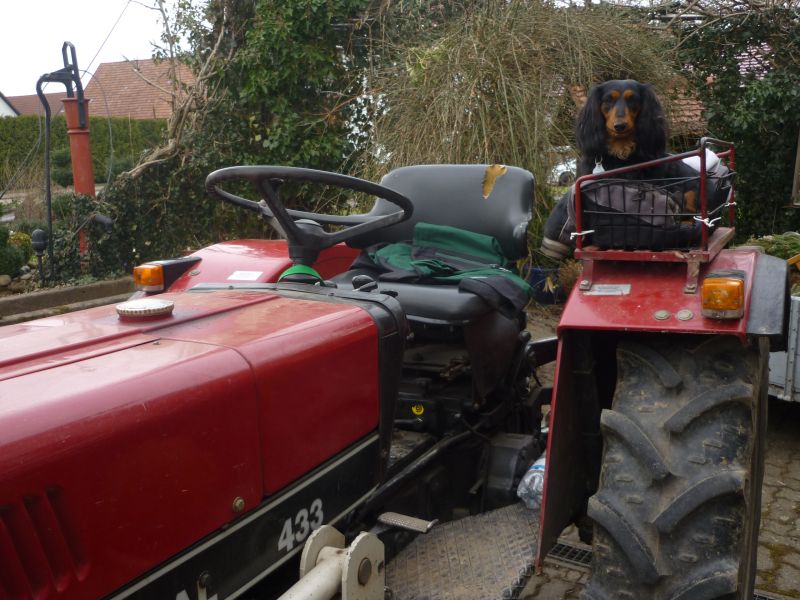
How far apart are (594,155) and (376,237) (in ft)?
2.76

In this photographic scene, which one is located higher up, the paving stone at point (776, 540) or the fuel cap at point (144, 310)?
the fuel cap at point (144, 310)

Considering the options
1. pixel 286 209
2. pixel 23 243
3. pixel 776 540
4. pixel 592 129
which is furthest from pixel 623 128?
pixel 23 243

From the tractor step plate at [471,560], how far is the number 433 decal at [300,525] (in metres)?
0.40

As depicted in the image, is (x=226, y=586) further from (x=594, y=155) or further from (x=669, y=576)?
(x=594, y=155)

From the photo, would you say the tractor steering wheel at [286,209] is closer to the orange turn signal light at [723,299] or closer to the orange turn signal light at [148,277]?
the orange turn signal light at [148,277]

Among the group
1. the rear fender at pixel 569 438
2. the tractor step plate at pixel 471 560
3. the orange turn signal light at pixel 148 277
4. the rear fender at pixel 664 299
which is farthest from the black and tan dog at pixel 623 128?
the orange turn signal light at pixel 148 277

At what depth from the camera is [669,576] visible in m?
1.71

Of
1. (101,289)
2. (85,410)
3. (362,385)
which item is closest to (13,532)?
(85,410)

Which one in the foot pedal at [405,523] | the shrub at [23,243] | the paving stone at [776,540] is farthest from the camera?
the shrub at [23,243]

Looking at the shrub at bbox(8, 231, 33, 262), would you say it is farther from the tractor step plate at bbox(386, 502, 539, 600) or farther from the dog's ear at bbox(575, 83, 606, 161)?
the tractor step plate at bbox(386, 502, 539, 600)

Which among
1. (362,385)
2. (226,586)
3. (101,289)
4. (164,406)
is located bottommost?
(101,289)

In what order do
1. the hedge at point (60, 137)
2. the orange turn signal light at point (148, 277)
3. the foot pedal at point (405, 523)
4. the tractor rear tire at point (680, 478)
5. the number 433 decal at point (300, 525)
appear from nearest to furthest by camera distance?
the number 433 decal at point (300, 525)
the tractor rear tire at point (680, 478)
the foot pedal at point (405, 523)
the orange turn signal light at point (148, 277)
the hedge at point (60, 137)

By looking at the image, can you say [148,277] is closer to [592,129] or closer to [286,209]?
[286,209]

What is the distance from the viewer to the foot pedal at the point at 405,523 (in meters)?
1.91
